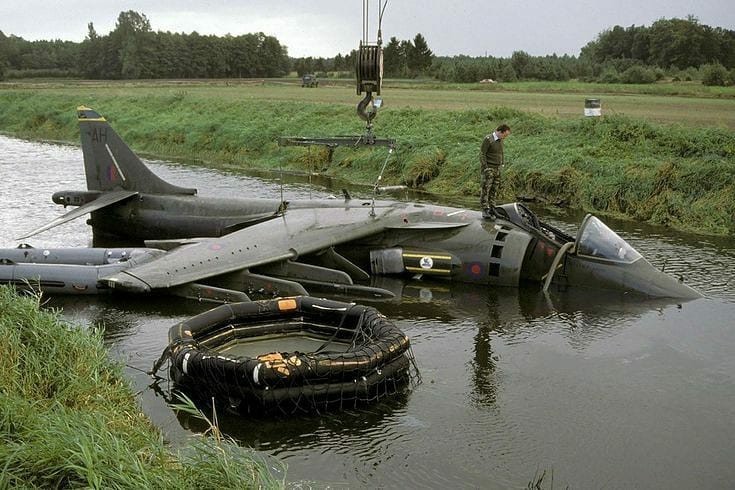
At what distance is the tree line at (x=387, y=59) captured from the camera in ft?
248

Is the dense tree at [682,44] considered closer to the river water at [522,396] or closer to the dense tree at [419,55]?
the dense tree at [419,55]

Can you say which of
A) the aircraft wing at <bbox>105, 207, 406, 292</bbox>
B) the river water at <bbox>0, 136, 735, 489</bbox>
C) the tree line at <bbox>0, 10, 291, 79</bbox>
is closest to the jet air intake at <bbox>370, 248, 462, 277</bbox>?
the river water at <bbox>0, 136, 735, 489</bbox>

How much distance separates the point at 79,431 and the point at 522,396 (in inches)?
225

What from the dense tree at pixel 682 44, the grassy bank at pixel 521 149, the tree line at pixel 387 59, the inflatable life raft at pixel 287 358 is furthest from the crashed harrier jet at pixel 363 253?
the dense tree at pixel 682 44

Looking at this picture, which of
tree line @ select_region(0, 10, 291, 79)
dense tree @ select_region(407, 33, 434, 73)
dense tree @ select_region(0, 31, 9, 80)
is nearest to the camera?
dense tree @ select_region(407, 33, 434, 73)

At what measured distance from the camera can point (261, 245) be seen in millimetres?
14734

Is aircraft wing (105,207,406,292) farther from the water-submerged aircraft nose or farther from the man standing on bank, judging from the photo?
the water-submerged aircraft nose

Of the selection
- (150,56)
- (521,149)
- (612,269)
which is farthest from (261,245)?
(150,56)

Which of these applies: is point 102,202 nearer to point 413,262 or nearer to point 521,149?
point 413,262

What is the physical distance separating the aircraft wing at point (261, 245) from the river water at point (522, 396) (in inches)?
25.9

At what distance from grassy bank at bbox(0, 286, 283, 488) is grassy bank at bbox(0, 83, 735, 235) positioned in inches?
431

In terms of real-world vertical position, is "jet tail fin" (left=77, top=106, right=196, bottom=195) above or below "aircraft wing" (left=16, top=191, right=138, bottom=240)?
above

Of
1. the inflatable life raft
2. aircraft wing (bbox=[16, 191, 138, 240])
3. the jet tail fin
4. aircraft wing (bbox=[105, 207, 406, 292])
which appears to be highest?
the jet tail fin

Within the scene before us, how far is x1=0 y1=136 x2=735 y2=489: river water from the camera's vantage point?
27.5 ft
